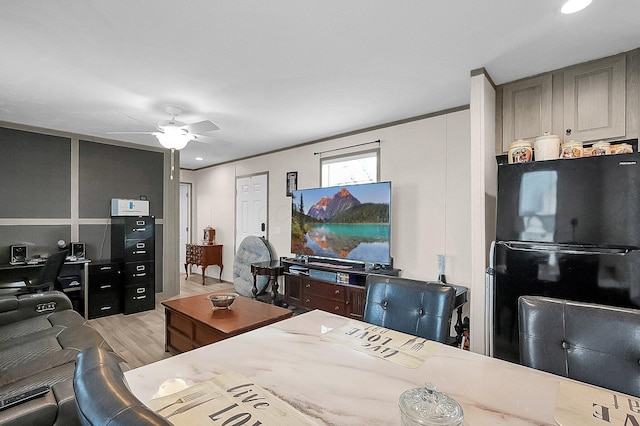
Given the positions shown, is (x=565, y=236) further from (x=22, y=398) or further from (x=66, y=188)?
(x=66, y=188)

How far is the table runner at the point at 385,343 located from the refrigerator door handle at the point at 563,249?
3.83ft

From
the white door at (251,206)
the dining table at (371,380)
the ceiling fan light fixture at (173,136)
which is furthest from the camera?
the white door at (251,206)

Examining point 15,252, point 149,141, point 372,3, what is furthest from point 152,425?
point 149,141

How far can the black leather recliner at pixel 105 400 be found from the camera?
45 cm

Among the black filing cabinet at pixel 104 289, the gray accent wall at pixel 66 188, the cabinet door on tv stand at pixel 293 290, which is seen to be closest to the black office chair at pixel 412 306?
the cabinet door on tv stand at pixel 293 290

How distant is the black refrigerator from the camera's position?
5.76 feet

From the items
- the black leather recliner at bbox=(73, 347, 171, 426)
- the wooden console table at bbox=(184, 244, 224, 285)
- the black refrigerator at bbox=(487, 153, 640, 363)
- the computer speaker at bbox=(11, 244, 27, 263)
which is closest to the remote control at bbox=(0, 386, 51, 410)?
the black leather recliner at bbox=(73, 347, 171, 426)

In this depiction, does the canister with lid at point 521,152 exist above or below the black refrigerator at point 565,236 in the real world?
above

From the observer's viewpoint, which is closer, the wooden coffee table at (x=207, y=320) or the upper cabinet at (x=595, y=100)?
the upper cabinet at (x=595, y=100)

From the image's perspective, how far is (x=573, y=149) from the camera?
85.1 inches

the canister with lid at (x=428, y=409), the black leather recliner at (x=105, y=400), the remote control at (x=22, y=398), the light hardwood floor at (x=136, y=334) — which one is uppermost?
the black leather recliner at (x=105, y=400)

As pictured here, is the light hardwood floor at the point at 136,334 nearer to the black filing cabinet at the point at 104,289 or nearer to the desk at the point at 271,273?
the black filing cabinet at the point at 104,289

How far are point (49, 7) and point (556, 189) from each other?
10.3 ft

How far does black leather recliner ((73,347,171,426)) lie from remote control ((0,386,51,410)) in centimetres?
111
